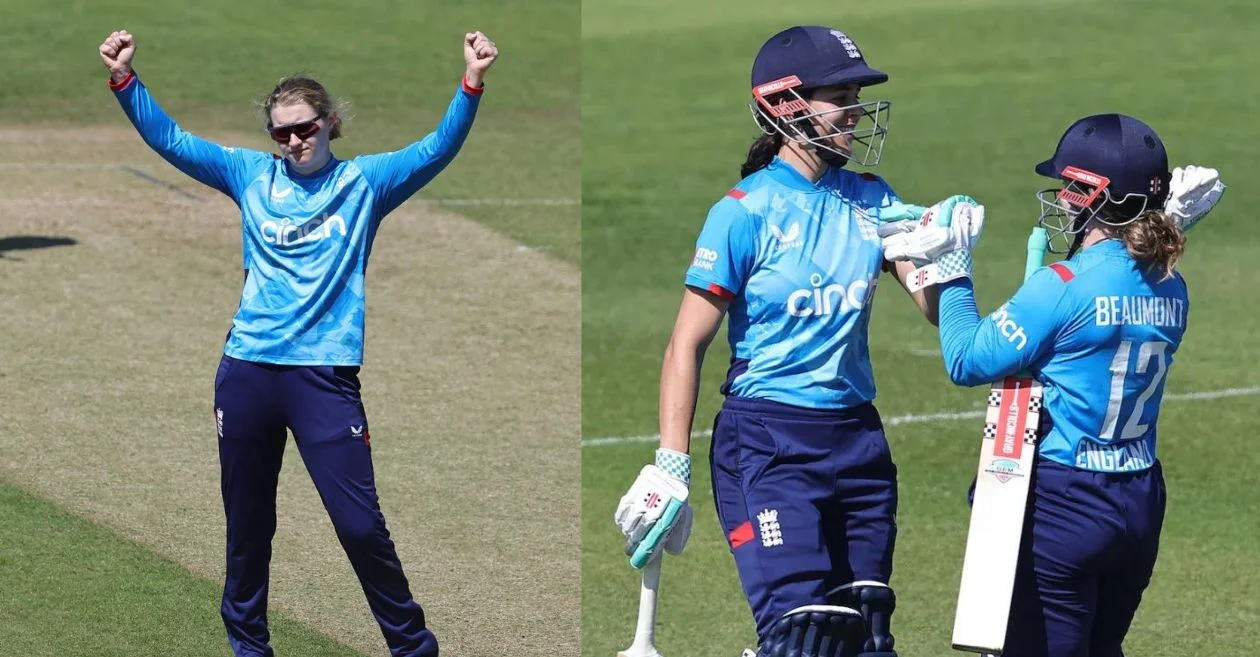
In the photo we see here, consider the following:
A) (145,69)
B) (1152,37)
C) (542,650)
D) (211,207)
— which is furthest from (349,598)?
(1152,37)

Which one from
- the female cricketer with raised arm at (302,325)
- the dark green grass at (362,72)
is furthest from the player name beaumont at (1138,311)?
the dark green grass at (362,72)

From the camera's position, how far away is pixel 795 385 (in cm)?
512

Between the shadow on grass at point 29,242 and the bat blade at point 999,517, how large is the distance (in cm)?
984

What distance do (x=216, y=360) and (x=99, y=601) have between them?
402cm

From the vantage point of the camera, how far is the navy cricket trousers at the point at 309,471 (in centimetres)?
605

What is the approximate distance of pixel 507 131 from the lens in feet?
63.5

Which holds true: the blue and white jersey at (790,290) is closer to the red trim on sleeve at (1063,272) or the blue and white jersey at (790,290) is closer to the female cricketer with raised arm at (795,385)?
the female cricketer with raised arm at (795,385)

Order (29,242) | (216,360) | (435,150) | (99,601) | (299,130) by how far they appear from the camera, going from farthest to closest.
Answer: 1. (29,242)
2. (216,360)
3. (99,601)
4. (435,150)
5. (299,130)

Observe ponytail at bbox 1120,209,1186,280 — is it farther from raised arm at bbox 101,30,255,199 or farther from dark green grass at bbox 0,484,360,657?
dark green grass at bbox 0,484,360,657

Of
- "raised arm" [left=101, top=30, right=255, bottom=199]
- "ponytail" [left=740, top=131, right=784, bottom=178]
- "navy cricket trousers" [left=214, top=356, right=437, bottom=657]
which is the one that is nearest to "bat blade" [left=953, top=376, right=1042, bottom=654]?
"ponytail" [left=740, top=131, right=784, bottom=178]

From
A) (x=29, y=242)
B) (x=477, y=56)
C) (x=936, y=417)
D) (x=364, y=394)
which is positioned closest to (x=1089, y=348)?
(x=477, y=56)

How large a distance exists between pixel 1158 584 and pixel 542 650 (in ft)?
8.83

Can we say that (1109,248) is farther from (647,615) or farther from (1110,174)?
(647,615)

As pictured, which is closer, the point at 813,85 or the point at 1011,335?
the point at 1011,335
